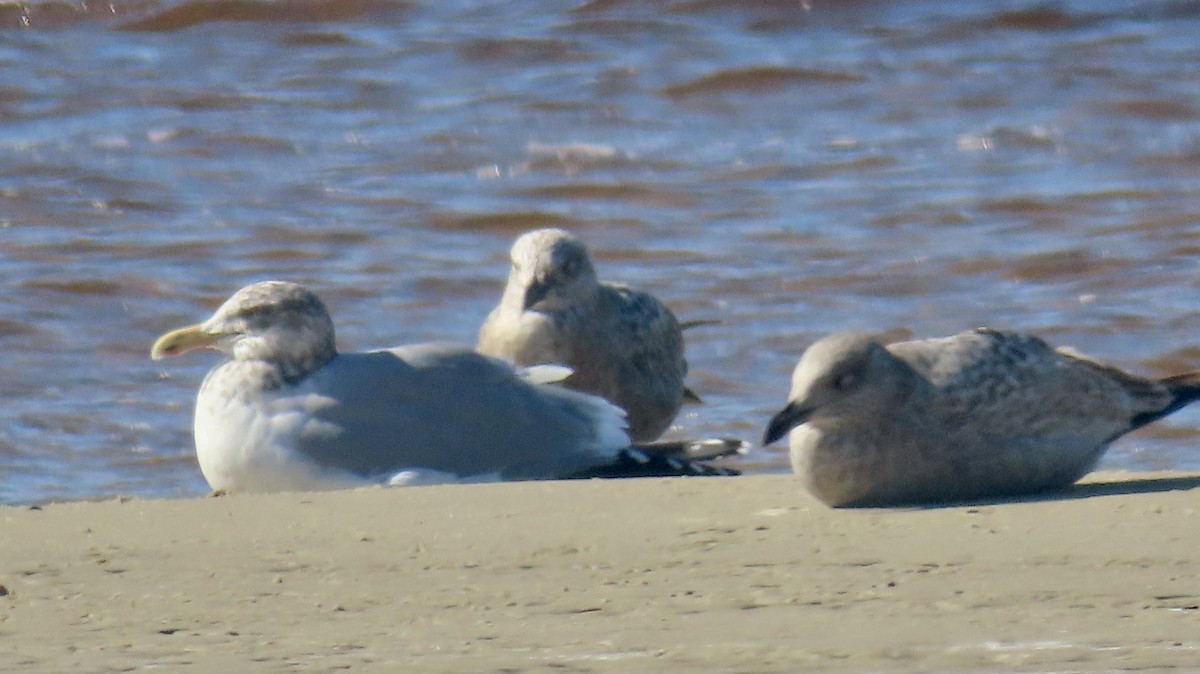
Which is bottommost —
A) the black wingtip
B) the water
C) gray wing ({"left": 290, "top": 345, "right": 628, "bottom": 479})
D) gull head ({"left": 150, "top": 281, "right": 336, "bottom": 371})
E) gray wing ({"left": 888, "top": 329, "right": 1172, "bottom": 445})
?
the water

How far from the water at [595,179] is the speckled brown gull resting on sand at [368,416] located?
1.06 meters

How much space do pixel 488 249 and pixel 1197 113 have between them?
459 cm

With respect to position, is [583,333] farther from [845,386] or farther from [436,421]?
[845,386]

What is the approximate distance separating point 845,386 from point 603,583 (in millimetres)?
969

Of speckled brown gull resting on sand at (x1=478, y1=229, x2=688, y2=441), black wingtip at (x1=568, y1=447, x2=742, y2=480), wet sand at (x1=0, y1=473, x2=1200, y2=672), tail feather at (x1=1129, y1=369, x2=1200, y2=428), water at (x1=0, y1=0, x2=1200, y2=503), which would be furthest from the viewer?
water at (x1=0, y1=0, x2=1200, y2=503)

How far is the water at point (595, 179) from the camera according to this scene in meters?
8.39

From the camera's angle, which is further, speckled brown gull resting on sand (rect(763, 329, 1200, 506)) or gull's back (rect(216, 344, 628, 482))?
gull's back (rect(216, 344, 628, 482))

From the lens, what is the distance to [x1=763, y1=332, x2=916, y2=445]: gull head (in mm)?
4691

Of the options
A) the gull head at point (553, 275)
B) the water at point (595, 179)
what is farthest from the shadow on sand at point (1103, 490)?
the gull head at point (553, 275)

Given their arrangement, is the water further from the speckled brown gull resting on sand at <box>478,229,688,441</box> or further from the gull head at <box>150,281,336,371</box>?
the gull head at <box>150,281,336,371</box>

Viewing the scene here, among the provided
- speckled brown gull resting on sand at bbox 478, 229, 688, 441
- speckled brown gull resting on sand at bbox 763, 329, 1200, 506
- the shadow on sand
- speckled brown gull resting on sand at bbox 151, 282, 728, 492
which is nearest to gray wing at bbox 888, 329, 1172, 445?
speckled brown gull resting on sand at bbox 763, 329, 1200, 506

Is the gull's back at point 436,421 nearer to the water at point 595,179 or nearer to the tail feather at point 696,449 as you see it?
the tail feather at point 696,449

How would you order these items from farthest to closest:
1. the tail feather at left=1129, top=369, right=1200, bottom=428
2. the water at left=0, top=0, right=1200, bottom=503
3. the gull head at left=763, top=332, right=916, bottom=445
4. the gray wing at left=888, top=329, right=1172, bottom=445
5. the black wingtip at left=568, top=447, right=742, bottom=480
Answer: the water at left=0, top=0, right=1200, bottom=503 → the black wingtip at left=568, top=447, right=742, bottom=480 → the tail feather at left=1129, top=369, right=1200, bottom=428 → the gray wing at left=888, top=329, right=1172, bottom=445 → the gull head at left=763, top=332, right=916, bottom=445

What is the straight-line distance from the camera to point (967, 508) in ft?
15.1
